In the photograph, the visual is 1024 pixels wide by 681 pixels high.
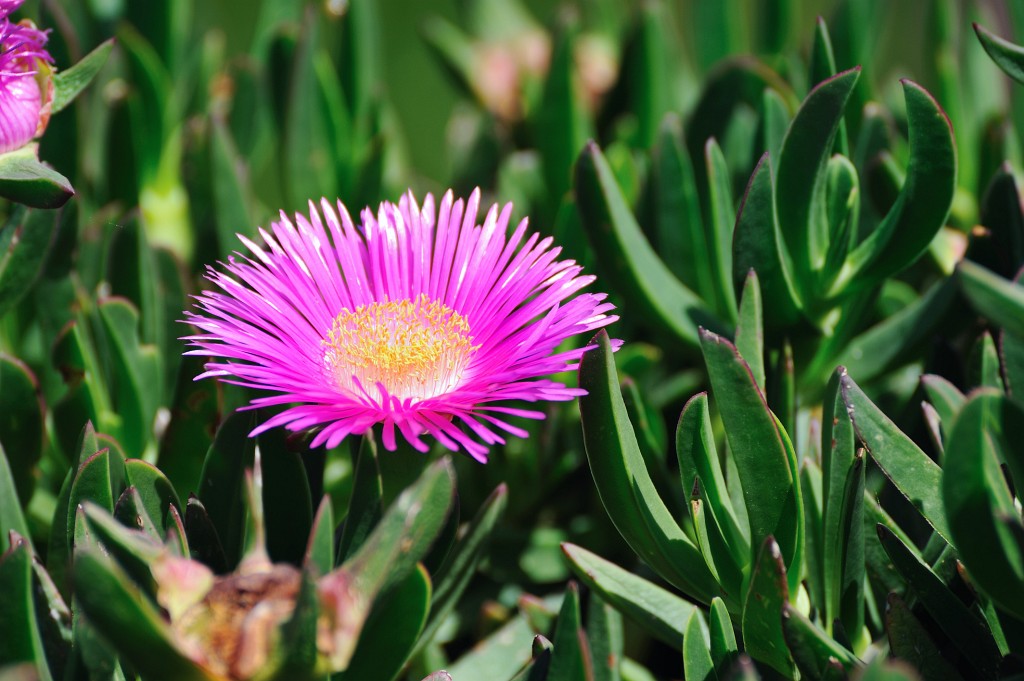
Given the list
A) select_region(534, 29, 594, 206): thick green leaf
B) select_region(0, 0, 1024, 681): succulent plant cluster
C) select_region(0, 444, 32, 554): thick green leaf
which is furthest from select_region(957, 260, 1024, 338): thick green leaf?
select_region(534, 29, 594, 206): thick green leaf

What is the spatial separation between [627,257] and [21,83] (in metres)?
0.29

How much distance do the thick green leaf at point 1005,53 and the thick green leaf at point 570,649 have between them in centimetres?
28

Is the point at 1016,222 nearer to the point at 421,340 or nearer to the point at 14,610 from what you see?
the point at 421,340

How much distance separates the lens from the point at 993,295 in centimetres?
30

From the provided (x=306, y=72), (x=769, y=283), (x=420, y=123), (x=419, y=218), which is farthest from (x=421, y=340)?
(x=420, y=123)

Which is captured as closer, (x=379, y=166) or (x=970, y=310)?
(x=970, y=310)

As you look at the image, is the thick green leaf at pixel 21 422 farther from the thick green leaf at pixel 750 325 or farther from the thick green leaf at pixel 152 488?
the thick green leaf at pixel 750 325

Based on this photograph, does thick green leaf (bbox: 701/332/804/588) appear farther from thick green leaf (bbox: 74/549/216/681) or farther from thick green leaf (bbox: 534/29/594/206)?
thick green leaf (bbox: 534/29/594/206)

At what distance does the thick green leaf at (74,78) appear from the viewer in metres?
0.47

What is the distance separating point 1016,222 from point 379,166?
0.38m

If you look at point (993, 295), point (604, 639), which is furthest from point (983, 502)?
point (604, 639)

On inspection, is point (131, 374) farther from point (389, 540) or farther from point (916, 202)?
point (916, 202)

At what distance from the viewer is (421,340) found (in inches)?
20.5

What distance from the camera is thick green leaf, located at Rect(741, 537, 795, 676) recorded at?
371mm
